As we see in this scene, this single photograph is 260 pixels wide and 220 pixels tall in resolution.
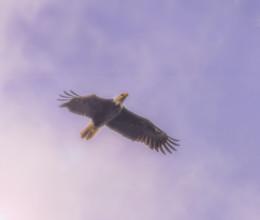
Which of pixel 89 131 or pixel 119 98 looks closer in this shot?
pixel 89 131

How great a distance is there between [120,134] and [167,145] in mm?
2006

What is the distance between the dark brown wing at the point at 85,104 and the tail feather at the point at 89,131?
0.45 meters

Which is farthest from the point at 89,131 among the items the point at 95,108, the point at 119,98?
the point at 119,98

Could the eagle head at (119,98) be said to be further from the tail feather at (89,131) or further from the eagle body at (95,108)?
the tail feather at (89,131)

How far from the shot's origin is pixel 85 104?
12344 mm

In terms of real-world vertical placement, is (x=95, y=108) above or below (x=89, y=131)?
above

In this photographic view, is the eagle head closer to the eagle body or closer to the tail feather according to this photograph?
the eagle body

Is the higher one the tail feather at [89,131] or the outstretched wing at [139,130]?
the outstretched wing at [139,130]

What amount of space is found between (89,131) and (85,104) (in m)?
1.08

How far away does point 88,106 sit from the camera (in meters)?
12.4

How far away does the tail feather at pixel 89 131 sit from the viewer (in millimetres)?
12220

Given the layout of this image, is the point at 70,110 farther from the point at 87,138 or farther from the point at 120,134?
the point at 120,134

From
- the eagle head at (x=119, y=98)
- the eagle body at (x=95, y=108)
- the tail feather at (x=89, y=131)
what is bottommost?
the tail feather at (x=89, y=131)

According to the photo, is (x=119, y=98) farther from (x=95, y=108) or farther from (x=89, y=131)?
(x=89, y=131)
